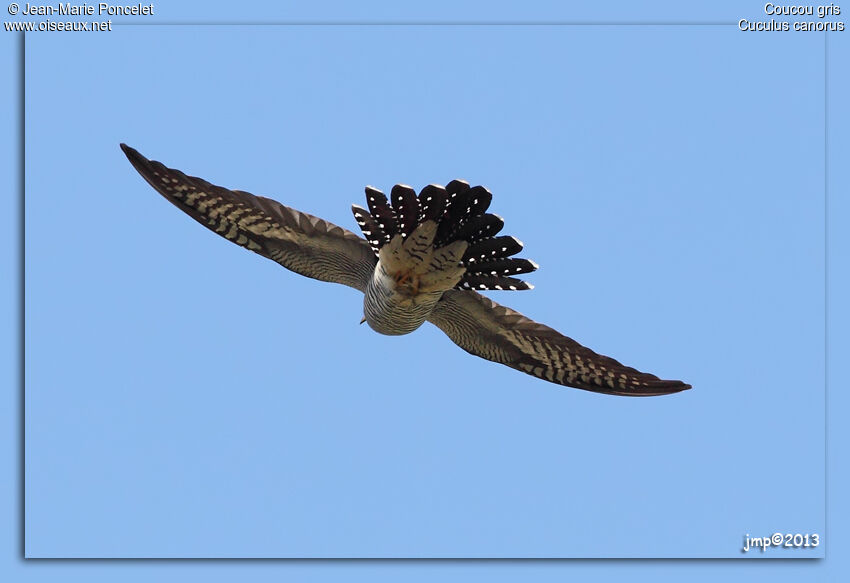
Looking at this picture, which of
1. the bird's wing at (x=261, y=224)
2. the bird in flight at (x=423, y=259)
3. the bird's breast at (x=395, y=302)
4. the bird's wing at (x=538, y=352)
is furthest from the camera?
the bird's wing at (x=538, y=352)

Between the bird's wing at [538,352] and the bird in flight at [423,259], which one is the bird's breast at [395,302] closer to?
the bird in flight at [423,259]

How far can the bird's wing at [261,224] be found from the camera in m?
13.0

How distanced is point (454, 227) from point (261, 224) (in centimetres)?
216

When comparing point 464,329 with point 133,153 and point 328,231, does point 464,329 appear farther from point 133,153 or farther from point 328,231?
point 133,153

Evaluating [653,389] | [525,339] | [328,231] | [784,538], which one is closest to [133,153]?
[328,231]

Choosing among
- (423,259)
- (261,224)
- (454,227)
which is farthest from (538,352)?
(261,224)

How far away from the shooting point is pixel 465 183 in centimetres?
1145

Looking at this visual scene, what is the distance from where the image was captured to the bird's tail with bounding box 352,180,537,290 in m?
11.6

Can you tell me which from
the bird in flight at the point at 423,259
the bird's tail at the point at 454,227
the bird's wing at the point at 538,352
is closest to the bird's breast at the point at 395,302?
the bird in flight at the point at 423,259

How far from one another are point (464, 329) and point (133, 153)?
144 inches

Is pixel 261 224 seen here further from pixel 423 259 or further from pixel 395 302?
pixel 423 259

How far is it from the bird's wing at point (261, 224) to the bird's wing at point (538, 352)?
1202 mm

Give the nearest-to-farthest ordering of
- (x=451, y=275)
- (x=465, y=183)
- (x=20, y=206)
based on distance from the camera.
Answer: (x=465, y=183)
(x=451, y=275)
(x=20, y=206)

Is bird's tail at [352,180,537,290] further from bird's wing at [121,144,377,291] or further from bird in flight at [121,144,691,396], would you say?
bird's wing at [121,144,377,291]
